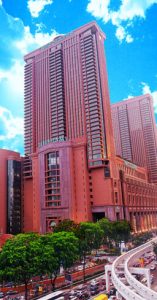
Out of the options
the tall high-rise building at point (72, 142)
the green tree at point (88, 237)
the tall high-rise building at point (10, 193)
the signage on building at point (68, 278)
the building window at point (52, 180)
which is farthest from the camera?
the tall high-rise building at point (10, 193)

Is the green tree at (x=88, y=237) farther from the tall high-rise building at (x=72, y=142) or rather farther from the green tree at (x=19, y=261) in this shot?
the tall high-rise building at (x=72, y=142)

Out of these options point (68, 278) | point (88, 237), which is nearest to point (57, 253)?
point (68, 278)

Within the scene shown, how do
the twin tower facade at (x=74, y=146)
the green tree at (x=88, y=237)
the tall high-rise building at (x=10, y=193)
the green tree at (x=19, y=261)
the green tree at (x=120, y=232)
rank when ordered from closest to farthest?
the green tree at (x=19, y=261) → the green tree at (x=88, y=237) → the green tree at (x=120, y=232) → the twin tower facade at (x=74, y=146) → the tall high-rise building at (x=10, y=193)

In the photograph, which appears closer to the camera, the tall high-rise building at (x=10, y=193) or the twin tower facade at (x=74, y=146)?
the twin tower facade at (x=74, y=146)

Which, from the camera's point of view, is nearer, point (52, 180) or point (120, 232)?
point (120, 232)

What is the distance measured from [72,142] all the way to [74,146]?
2.68 meters

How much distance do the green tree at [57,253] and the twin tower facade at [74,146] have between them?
74081mm

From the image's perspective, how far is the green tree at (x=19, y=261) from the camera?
50781 millimetres

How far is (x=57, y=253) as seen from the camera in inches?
2416

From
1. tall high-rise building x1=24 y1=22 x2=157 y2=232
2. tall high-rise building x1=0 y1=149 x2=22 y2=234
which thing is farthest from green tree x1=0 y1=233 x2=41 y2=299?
tall high-rise building x1=0 y1=149 x2=22 y2=234

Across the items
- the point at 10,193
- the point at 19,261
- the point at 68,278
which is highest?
the point at 10,193

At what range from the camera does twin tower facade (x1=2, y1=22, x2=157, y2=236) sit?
472 feet

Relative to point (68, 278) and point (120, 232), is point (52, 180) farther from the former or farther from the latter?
point (68, 278)

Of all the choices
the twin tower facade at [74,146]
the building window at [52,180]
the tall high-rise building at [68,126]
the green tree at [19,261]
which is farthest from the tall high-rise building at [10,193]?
the green tree at [19,261]
